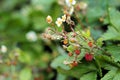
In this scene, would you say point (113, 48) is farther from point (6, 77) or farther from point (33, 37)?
point (33, 37)

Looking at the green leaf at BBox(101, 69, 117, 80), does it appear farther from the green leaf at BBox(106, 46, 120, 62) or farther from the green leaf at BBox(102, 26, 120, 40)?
the green leaf at BBox(102, 26, 120, 40)

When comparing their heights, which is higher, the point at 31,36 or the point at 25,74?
the point at 31,36

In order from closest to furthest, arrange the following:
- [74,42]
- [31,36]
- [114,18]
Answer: [74,42], [114,18], [31,36]

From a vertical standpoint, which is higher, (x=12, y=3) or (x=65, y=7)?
(x=12, y=3)

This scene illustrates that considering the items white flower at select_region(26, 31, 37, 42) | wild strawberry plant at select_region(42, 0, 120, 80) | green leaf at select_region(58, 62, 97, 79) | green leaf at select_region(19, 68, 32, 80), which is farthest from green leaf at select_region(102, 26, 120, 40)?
white flower at select_region(26, 31, 37, 42)

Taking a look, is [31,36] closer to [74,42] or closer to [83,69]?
[83,69]

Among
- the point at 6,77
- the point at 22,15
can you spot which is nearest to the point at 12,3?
the point at 22,15

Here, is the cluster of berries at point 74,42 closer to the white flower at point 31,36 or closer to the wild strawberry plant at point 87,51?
the wild strawberry plant at point 87,51

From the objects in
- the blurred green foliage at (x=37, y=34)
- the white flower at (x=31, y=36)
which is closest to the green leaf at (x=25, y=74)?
the blurred green foliage at (x=37, y=34)

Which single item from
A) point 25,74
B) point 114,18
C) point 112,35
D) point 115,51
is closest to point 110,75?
point 115,51
